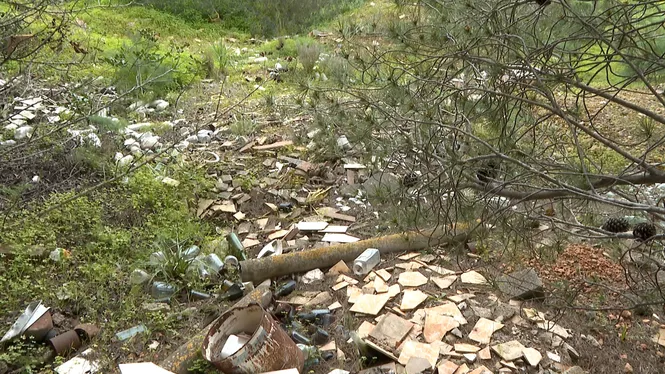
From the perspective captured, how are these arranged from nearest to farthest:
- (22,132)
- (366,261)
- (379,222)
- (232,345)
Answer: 1. (232,345)
2. (366,261)
3. (379,222)
4. (22,132)

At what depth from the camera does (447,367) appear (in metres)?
2.77

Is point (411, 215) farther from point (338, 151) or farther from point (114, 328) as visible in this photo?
point (338, 151)

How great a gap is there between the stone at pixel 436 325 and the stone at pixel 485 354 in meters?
0.21

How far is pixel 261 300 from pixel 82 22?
22.3 feet

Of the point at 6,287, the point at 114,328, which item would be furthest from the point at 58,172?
the point at 114,328

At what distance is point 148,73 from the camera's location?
6.29m

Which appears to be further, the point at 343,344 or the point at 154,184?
the point at 154,184

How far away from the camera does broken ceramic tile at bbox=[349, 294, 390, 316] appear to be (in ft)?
10.4

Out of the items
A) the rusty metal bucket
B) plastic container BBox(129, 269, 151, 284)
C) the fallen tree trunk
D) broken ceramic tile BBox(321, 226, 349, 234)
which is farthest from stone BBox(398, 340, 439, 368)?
plastic container BBox(129, 269, 151, 284)

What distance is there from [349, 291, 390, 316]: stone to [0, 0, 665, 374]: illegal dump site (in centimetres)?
1

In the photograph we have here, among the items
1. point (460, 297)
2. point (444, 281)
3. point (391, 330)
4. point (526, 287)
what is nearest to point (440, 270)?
point (444, 281)

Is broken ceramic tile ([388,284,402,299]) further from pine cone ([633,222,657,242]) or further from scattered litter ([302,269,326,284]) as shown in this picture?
pine cone ([633,222,657,242])

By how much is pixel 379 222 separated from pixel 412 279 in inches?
23.6

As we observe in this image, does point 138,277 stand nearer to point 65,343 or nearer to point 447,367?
point 65,343
